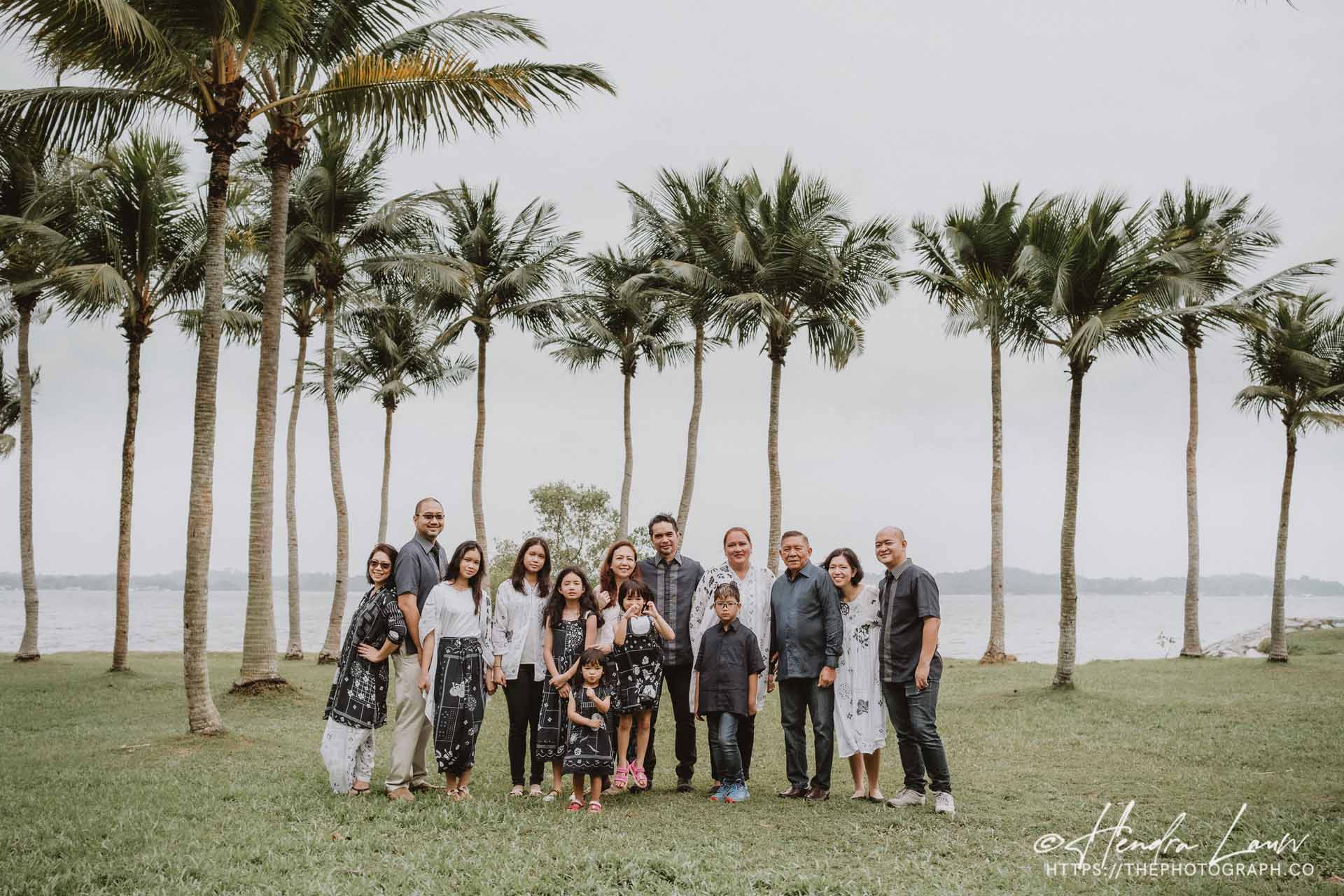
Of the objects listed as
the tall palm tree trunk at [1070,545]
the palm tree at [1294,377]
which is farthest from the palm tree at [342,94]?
the palm tree at [1294,377]

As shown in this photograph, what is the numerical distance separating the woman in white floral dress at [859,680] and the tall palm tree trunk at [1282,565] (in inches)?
648

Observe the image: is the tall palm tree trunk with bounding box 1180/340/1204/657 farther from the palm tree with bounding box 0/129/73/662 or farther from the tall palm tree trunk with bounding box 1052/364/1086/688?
the palm tree with bounding box 0/129/73/662

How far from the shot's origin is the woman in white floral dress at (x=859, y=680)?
7258 millimetres

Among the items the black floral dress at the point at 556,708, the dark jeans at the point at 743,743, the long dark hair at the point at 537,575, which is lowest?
the dark jeans at the point at 743,743

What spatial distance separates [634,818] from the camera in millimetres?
6582

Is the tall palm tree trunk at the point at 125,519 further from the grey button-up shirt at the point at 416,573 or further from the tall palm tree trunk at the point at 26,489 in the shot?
the grey button-up shirt at the point at 416,573

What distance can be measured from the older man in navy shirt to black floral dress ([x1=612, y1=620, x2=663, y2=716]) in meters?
1.08

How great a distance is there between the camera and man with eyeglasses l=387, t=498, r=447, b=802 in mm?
6957

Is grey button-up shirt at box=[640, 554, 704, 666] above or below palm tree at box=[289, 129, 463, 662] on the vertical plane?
below

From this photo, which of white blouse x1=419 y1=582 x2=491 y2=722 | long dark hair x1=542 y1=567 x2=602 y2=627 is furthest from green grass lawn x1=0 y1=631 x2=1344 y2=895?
long dark hair x1=542 y1=567 x2=602 y2=627

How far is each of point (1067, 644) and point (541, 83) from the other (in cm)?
1177

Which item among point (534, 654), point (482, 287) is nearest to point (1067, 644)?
point (534, 654)

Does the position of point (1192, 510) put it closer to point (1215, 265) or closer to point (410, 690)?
point (1215, 265)

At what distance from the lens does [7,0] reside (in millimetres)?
8031
